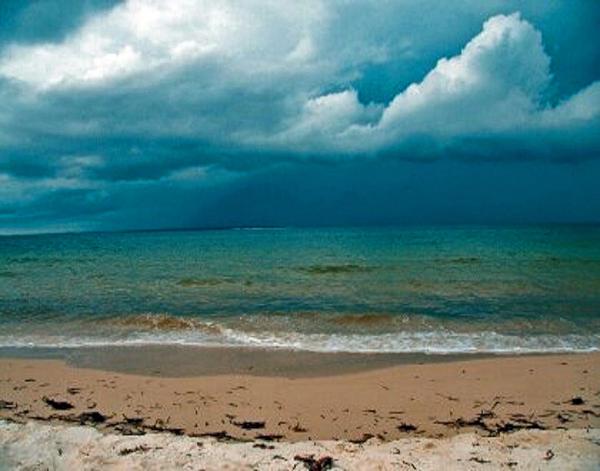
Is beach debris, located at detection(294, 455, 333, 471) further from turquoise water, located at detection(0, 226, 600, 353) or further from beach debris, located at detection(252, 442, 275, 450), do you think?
turquoise water, located at detection(0, 226, 600, 353)

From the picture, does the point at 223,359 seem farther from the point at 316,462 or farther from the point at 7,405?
the point at 316,462

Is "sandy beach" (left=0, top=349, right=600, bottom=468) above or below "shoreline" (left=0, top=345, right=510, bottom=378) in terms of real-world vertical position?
above

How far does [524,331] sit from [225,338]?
9302 millimetres

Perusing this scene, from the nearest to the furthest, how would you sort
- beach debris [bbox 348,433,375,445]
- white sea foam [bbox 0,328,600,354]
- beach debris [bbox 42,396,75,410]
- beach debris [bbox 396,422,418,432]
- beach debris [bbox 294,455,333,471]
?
beach debris [bbox 294,455,333,471]
beach debris [bbox 348,433,375,445]
beach debris [bbox 396,422,418,432]
beach debris [bbox 42,396,75,410]
white sea foam [bbox 0,328,600,354]

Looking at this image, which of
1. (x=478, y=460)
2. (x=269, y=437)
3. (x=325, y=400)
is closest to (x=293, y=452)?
(x=269, y=437)

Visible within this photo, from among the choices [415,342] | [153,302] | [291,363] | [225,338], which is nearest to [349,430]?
[291,363]

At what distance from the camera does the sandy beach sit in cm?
770

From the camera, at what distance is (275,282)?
28.2 metres

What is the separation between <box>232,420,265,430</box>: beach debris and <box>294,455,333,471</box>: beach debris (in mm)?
1630

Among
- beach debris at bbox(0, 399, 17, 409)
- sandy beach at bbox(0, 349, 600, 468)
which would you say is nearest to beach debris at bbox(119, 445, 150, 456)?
sandy beach at bbox(0, 349, 600, 468)

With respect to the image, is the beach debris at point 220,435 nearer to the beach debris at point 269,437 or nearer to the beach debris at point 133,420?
the beach debris at point 269,437

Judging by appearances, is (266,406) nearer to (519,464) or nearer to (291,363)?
(291,363)

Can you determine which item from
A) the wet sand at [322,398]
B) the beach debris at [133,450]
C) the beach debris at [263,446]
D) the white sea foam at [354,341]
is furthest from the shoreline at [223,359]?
the beach debris at [133,450]

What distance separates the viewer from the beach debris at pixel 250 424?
7859 mm
